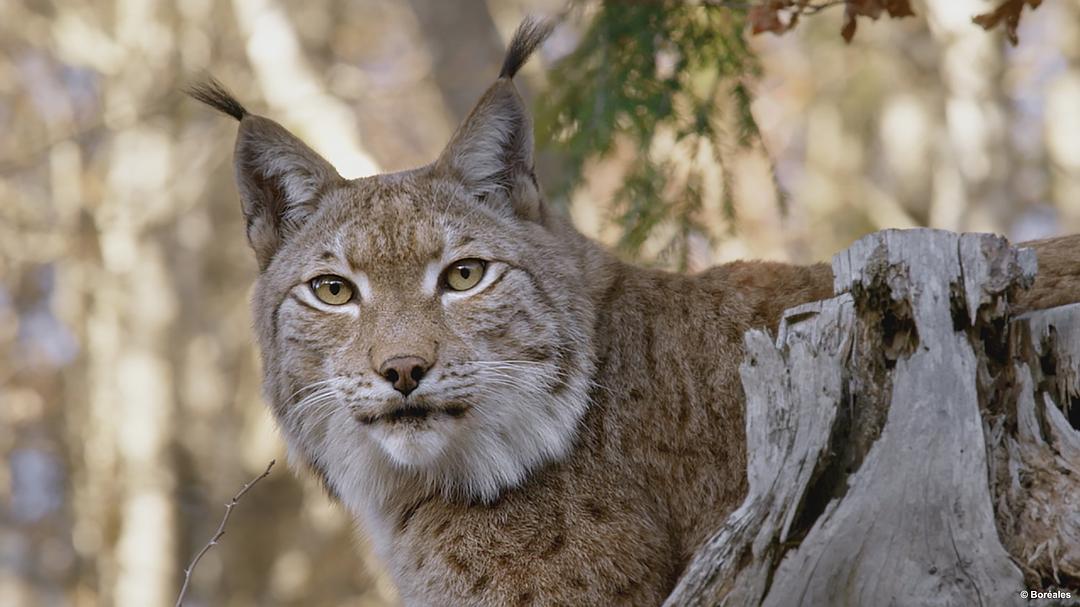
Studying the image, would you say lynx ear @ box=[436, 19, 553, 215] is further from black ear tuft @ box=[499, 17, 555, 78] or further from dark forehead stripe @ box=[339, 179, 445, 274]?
dark forehead stripe @ box=[339, 179, 445, 274]

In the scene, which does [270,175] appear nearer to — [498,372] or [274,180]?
[274,180]

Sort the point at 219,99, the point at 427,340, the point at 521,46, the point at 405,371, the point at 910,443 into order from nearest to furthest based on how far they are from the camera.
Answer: the point at 910,443 < the point at 405,371 < the point at 427,340 < the point at 521,46 < the point at 219,99

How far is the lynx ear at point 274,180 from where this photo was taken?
4.81 meters

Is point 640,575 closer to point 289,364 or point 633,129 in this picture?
point 289,364

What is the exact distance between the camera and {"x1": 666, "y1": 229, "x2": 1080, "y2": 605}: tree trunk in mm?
3176

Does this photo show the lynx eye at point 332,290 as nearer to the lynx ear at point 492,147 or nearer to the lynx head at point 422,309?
the lynx head at point 422,309

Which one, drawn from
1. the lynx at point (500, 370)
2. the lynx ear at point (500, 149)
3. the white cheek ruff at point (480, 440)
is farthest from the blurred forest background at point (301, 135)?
the white cheek ruff at point (480, 440)

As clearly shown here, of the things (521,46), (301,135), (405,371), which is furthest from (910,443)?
(301,135)

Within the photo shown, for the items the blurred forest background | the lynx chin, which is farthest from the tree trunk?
the blurred forest background

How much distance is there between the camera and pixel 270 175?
4.91 m

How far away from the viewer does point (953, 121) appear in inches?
435

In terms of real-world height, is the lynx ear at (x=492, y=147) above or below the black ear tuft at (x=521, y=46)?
below

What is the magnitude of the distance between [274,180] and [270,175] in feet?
0.09

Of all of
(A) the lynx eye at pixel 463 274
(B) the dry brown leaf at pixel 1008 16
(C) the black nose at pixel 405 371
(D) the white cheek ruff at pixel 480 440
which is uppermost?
(B) the dry brown leaf at pixel 1008 16
